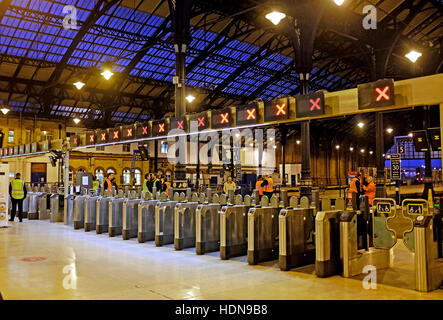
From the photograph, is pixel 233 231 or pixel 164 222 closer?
pixel 233 231

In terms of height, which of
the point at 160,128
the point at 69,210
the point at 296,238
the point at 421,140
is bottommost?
the point at 296,238

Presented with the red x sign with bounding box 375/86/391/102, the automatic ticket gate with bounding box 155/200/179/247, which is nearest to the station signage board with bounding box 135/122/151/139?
the automatic ticket gate with bounding box 155/200/179/247

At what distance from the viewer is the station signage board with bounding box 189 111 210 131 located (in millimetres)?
10039

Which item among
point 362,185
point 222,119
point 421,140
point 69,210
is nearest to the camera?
point 222,119

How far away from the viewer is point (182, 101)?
47.8 feet

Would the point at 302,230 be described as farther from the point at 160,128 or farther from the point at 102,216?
the point at 102,216

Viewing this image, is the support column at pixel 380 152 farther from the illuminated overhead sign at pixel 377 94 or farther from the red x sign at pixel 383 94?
the red x sign at pixel 383 94

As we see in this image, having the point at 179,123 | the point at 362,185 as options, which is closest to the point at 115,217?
the point at 179,123

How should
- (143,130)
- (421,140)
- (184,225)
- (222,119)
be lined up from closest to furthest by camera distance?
(184,225) < (222,119) < (143,130) < (421,140)

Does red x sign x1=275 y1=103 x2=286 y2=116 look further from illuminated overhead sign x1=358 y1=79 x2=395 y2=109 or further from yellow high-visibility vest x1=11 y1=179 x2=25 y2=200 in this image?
yellow high-visibility vest x1=11 y1=179 x2=25 y2=200

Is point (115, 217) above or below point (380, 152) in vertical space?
below

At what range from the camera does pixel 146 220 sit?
34.3ft

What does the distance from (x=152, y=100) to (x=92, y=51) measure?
1016 cm

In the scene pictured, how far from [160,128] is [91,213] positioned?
12.4 ft
